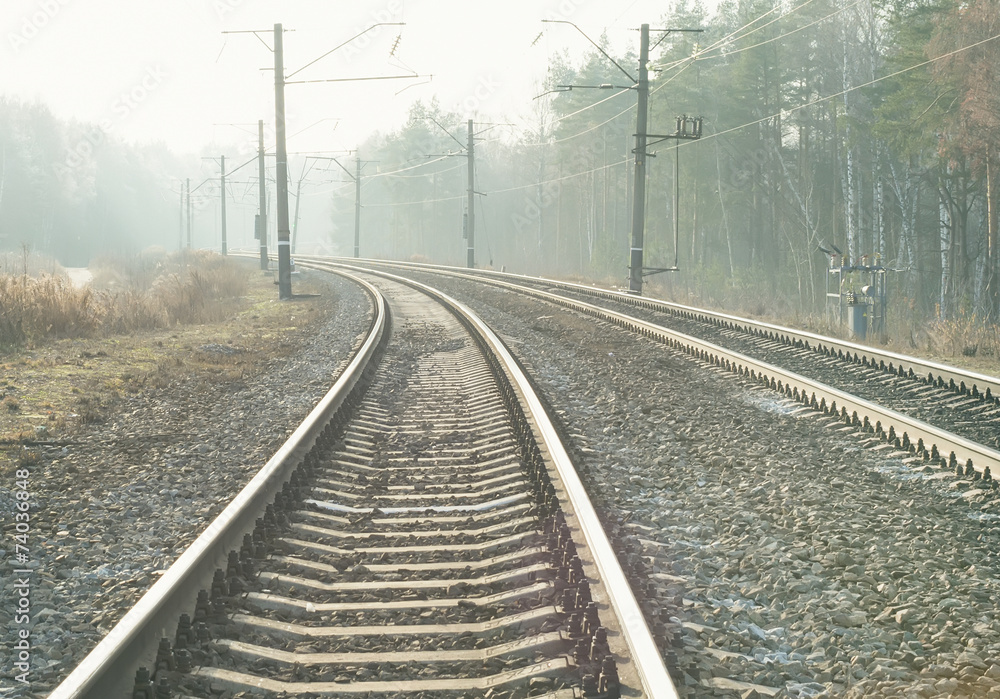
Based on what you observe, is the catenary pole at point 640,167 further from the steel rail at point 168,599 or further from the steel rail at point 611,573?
the steel rail at point 168,599

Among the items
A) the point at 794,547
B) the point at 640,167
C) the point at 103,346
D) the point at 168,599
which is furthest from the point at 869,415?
the point at 640,167

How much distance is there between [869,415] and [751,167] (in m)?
44.3

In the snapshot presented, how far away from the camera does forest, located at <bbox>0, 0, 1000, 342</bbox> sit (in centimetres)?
2861

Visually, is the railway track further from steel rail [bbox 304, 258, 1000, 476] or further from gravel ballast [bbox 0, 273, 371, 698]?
steel rail [bbox 304, 258, 1000, 476]

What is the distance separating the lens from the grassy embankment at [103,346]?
28.3 feet

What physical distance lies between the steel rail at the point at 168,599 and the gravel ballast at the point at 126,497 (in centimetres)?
29

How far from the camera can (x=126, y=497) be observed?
18.3 ft

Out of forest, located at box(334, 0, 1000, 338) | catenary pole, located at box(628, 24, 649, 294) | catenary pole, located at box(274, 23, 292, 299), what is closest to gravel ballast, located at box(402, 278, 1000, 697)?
forest, located at box(334, 0, 1000, 338)

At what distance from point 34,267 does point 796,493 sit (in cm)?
4672

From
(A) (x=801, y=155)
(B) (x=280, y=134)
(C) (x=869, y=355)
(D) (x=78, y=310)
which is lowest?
(C) (x=869, y=355)

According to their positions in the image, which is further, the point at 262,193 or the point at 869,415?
the point at 262,193

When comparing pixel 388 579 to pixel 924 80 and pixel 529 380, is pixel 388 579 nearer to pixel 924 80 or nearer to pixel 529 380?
pixel 529 380

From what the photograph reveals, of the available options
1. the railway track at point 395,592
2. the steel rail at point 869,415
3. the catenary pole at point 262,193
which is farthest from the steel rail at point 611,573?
the catenary pole at point 262,193

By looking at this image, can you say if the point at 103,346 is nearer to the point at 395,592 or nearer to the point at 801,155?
the point at 395,592
